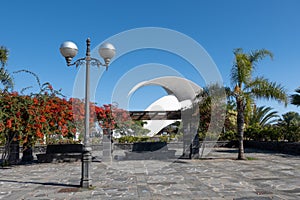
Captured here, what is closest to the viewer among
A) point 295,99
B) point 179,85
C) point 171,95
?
point 295,99

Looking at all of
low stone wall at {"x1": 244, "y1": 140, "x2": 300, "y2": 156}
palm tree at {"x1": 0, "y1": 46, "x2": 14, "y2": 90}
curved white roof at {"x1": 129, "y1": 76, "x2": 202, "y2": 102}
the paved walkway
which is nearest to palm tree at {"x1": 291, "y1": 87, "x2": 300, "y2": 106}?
low stone wall at {"x1": 244, "y1": 140, "x2": 300, "y2": 156}

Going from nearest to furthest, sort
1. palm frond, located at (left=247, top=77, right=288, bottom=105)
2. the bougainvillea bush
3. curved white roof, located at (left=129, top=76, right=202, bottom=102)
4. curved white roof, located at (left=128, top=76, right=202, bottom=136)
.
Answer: the bougainvillea bush, palm frond, located at (left=247, top=77, right=288, bottom=105), curved white roof, located at (left=129, top=76, right=202, bottom=102), curved white roof, located at (left=128, top=76, right=202, bottom=136)

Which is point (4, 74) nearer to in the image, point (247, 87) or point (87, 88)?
point (87, 88)

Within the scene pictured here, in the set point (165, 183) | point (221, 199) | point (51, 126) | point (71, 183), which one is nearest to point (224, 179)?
point (165, 183)

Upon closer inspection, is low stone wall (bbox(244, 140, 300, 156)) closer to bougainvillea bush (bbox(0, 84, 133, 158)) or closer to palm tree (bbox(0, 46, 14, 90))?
bougainvillea bush (bbox(0, 84, 133, 158))

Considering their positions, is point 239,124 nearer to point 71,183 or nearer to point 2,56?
point 71,183

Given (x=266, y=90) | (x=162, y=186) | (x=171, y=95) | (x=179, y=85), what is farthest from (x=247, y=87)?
(x=171, y=95)

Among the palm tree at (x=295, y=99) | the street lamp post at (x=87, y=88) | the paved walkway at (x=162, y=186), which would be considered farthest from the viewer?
the palm tree at (x=295, y=99)

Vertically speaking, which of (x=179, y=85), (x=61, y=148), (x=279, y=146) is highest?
(x=179, y=85)

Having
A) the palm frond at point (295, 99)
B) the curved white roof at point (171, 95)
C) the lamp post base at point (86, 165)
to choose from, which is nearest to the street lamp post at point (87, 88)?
the lamp post base at point (86, 165)

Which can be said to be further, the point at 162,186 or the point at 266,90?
the point at 266,90

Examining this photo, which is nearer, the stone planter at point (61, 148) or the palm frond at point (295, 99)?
the stone planter at point (61, 148)

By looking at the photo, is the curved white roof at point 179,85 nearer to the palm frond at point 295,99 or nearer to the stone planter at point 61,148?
the palm frond at point 295,99

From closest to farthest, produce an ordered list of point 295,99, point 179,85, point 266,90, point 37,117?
1. point 37,117
2. point 266,90
3. point 295,99
4. point 179,85
